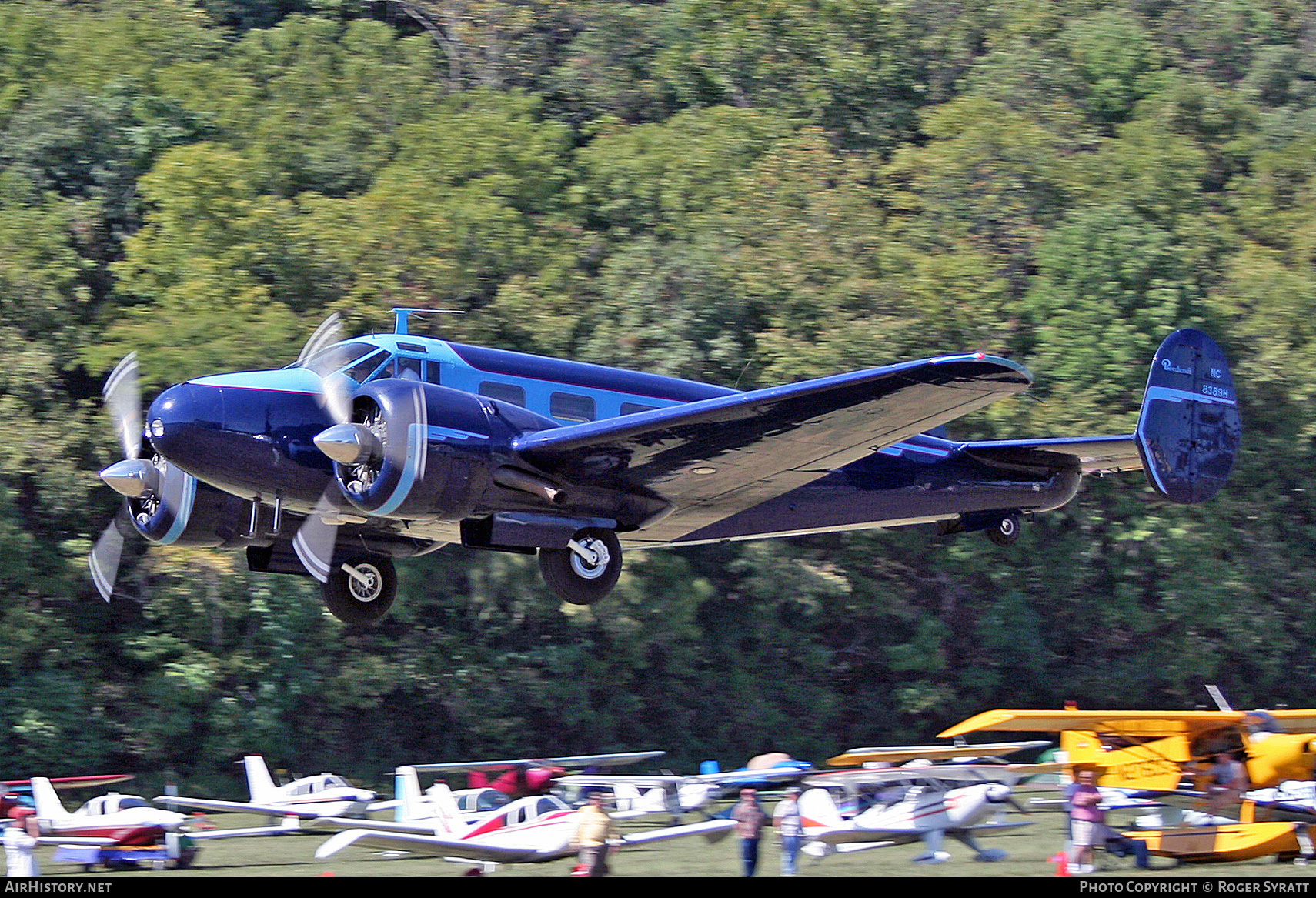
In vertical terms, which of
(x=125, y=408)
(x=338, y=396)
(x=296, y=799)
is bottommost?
(x=296, y=799)

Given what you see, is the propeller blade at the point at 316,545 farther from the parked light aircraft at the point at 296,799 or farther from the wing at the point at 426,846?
the parked light aircraft at the point at 296,799

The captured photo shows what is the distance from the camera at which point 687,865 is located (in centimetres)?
1958

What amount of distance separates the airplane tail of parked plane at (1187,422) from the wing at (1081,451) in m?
0.72

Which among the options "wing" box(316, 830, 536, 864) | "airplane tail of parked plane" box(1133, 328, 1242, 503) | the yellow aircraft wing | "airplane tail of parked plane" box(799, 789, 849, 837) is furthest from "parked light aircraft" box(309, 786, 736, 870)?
"airplane tail of parked plane" box(1133, 328, 1242, 503)

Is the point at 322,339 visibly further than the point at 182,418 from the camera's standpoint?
Yes

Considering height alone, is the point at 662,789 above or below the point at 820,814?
below

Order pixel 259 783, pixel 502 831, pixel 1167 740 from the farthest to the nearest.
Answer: pixel 259 783
pixel 1167 740
pixel 502 831

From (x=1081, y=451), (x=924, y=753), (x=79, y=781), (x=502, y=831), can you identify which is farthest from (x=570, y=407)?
(x=79, y=781)

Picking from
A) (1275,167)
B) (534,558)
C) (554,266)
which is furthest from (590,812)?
(1275,167)

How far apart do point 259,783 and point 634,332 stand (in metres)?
11.8

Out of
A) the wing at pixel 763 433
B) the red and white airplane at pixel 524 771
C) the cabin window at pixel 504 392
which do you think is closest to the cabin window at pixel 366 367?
the cabin window at pixel 504 392

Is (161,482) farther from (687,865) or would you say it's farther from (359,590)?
(687,865)

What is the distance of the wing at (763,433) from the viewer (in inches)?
524

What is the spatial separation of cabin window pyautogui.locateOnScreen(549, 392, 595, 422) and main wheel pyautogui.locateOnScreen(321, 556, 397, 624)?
272cm
